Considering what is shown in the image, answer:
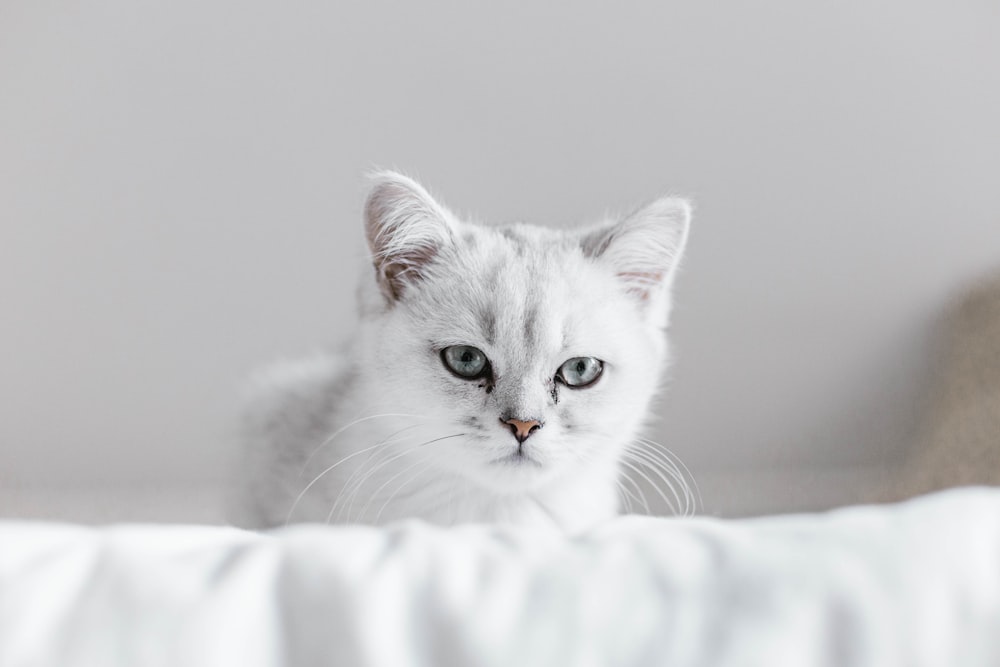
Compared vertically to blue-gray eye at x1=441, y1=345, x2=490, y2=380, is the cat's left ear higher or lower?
higher

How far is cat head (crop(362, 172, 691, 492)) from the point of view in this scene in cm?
101

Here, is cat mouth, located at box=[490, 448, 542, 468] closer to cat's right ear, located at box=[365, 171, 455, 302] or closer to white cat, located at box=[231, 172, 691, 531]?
white cat, located at box=[231, 172, 691, 531]

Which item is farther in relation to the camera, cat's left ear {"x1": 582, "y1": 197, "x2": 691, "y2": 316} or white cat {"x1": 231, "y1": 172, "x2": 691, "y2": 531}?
cat's left ear {"x1": 582, "y1": 197, "x2": 691, "y2": 316}

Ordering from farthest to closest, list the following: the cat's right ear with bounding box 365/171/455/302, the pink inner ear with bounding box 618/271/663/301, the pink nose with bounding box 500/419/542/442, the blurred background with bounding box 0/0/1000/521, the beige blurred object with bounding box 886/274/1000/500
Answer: the blurred background with bounding box 0/0/1000/521
the beige blurred object with bounding box 886/274/1000/500
the pink inner ear with bounding box 618/271/663/301
the cat's right ear with bounding box 365/171/455/302
the pink nose with bounding box 500/419/542/442

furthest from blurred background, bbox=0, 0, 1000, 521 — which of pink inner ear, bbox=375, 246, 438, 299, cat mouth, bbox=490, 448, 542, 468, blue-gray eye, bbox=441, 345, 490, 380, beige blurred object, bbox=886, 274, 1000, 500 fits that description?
cat mouth, bbox=490, 448, 542, 468

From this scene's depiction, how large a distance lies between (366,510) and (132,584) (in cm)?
70

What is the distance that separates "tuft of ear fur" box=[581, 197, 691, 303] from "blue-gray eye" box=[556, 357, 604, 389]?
0.52ft

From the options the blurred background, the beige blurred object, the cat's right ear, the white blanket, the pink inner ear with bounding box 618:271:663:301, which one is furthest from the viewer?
the blurred background

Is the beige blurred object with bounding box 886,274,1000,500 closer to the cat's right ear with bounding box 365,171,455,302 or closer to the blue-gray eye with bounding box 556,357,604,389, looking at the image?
the blue-gray eye with bounding box 556,357,604,389

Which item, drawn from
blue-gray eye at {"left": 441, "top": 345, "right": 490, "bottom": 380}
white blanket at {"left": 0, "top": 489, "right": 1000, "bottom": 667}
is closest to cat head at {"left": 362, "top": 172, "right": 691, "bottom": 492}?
blue-gray eye at {"left": 441, "top": 345, "right": 490, "bottom": 380}

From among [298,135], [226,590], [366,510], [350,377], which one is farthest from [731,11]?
[226,590]

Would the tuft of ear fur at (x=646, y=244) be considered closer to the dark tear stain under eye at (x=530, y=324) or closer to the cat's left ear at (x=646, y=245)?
the cat's left ear at (x=646, y=245)

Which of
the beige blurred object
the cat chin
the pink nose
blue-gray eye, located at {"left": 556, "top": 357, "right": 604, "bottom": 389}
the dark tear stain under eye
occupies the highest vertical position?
the dark tear stain under eye

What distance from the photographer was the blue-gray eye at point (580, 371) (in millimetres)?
1049
